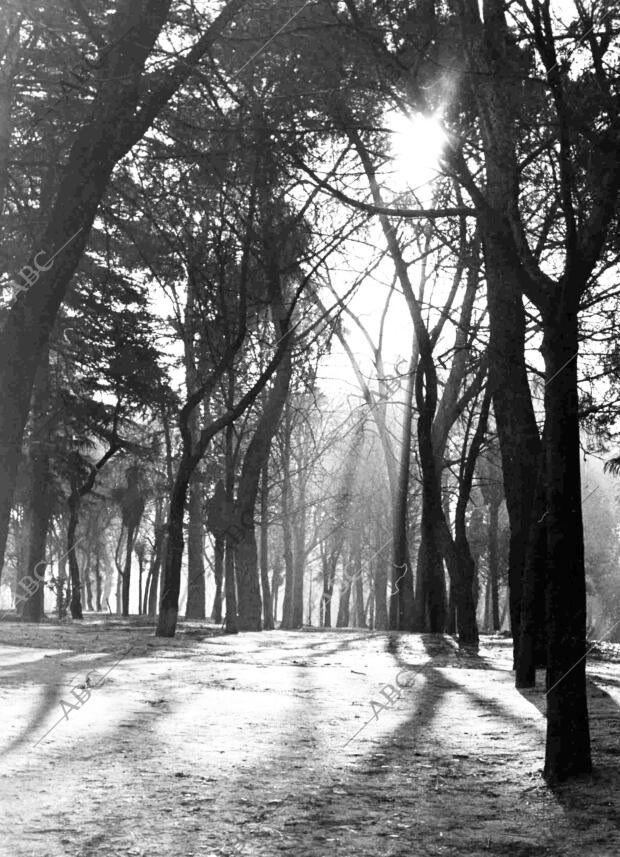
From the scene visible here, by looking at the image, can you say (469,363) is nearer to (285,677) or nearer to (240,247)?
(240,247)

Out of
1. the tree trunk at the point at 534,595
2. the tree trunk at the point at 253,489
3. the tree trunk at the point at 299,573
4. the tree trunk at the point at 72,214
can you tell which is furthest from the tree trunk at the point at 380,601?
the tree trunk at the point at 72,214

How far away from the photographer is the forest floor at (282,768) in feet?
16.0

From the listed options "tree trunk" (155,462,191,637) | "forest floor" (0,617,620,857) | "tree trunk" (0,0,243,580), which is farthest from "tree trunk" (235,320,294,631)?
"tree trunk" (0,0,243,580)

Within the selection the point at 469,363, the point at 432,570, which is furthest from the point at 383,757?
the point at 469,363

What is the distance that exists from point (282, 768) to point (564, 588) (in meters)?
1.88

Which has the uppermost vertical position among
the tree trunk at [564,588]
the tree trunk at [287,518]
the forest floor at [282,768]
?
the tree trunk at [287,518]

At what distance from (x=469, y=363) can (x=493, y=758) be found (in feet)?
52.7

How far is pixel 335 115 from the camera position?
9625 mm

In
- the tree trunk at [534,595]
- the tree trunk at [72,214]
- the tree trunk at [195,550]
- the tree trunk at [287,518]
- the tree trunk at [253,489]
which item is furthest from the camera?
the tree trunk at [195,550]

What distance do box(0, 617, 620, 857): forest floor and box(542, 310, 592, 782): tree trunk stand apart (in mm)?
220

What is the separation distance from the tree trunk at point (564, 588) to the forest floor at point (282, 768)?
0.22 meters

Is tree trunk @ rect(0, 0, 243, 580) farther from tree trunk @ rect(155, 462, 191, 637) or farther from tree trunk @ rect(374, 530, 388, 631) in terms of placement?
tree trunk @ rect(374, 530, 388, 631)

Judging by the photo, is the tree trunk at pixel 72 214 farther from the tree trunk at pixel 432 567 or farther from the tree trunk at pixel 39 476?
the tree trunk at pixel 39 476

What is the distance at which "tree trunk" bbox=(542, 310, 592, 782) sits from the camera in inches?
240
